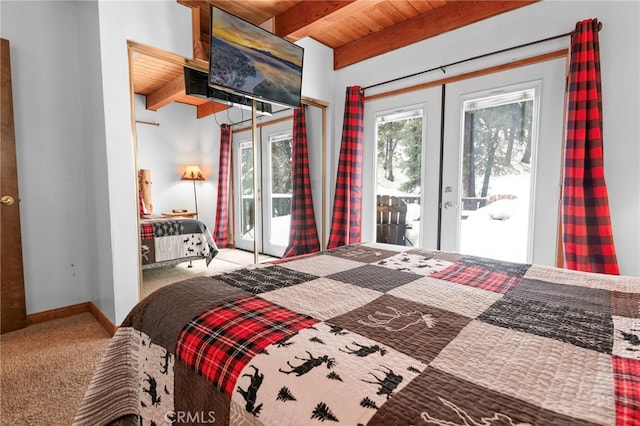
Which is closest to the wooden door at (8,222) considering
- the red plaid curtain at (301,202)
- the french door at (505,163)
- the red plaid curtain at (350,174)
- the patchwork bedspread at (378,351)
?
the patchwork bedspread at (378,351)

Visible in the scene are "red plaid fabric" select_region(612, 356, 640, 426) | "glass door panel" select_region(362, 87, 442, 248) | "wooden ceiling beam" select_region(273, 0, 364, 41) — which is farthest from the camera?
"glass door panel" select_region(362, 87, 442, 248)

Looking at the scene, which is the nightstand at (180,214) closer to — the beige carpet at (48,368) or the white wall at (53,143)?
the white wall at (53,143)

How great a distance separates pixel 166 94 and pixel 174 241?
48.8 inches

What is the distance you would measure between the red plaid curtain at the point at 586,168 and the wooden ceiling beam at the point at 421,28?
0.66 m

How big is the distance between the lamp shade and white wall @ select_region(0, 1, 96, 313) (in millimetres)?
629

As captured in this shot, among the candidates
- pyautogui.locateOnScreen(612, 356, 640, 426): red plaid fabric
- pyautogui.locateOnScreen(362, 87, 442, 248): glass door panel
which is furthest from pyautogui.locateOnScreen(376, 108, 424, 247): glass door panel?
pyautogui.locateOnScreen(612, 356, 640, 426): red plaid fabric

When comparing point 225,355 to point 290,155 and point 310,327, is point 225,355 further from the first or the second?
point 290,155

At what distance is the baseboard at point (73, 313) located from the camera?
2.27m

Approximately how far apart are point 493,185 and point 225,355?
8.47 feet

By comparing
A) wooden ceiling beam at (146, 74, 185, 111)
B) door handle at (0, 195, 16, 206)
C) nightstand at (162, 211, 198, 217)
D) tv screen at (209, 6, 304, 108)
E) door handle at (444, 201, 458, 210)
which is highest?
tv screen at (209, 6, 304, 108)

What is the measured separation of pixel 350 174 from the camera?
3.39 meters

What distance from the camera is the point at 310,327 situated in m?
0.75

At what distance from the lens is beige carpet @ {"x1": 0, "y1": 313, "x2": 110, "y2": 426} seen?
141 cm

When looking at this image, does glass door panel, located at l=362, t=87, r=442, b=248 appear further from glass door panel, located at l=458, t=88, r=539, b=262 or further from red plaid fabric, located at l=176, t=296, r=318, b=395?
red plaid fabric, located at l=176, t=296, r=318, b=395
